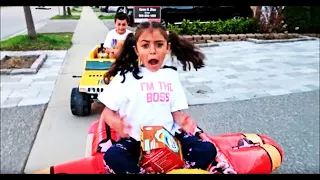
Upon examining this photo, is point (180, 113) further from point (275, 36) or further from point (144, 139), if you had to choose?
point (275, 36)

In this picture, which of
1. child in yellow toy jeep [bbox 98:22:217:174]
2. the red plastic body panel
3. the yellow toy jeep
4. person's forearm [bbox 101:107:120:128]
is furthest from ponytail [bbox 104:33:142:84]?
the yellow toy jeep

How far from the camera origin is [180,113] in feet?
4.08

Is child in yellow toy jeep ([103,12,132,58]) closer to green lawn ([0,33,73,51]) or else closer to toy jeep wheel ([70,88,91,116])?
green lawn ([0,33,73,51])

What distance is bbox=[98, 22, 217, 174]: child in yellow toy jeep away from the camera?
115 cm

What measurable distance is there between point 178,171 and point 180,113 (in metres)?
0.30

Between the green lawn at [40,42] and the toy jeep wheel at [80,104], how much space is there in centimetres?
27

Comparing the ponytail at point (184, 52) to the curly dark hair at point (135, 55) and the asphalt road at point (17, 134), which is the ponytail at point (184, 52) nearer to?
the curly dark hair at point (135, 55)

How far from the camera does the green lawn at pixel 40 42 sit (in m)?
1.49

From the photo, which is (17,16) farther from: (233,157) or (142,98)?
(233,157)

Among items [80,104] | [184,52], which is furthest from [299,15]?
[80,104]

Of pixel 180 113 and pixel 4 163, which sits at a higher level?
pixel 180 113

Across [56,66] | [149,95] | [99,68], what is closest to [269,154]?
[149,95]

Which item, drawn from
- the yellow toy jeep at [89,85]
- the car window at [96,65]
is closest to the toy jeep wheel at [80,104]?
the yellow toy jeep at [89,85]

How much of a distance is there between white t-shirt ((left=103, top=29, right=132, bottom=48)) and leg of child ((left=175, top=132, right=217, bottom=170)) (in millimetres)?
373
